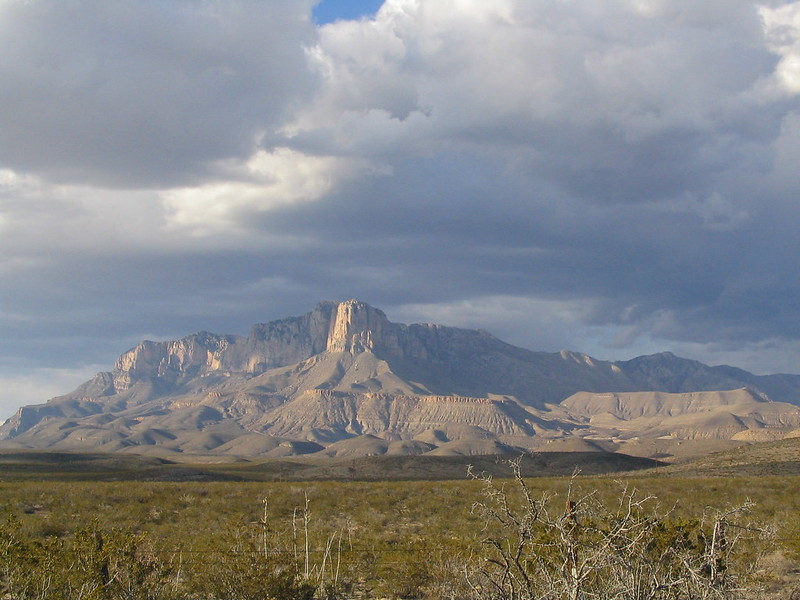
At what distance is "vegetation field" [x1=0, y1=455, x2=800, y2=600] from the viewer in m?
15.5

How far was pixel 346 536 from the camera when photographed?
35.9 metres

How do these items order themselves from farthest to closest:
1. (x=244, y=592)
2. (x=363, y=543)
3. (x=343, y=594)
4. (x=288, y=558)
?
(x=363, y=543) < (x=343, y=594) < (x=288, y=558) < (x=244, y=592)

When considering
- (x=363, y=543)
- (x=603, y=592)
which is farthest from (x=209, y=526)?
(x=603, y=592)

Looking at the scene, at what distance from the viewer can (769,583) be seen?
24.2 meters

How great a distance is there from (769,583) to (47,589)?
69.0 ft

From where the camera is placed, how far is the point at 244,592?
17609 mm

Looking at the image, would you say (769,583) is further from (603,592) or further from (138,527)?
(138,527)

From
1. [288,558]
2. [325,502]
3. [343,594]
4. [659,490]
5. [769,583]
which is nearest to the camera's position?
[288,558]

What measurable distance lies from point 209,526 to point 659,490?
30.3 meters

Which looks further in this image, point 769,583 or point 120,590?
point 769,583

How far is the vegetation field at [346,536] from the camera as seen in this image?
15.5 meters

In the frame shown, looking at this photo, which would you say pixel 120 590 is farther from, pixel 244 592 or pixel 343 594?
pixel 343 594

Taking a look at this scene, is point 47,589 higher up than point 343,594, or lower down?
higher up

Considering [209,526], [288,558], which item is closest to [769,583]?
[288,558]
